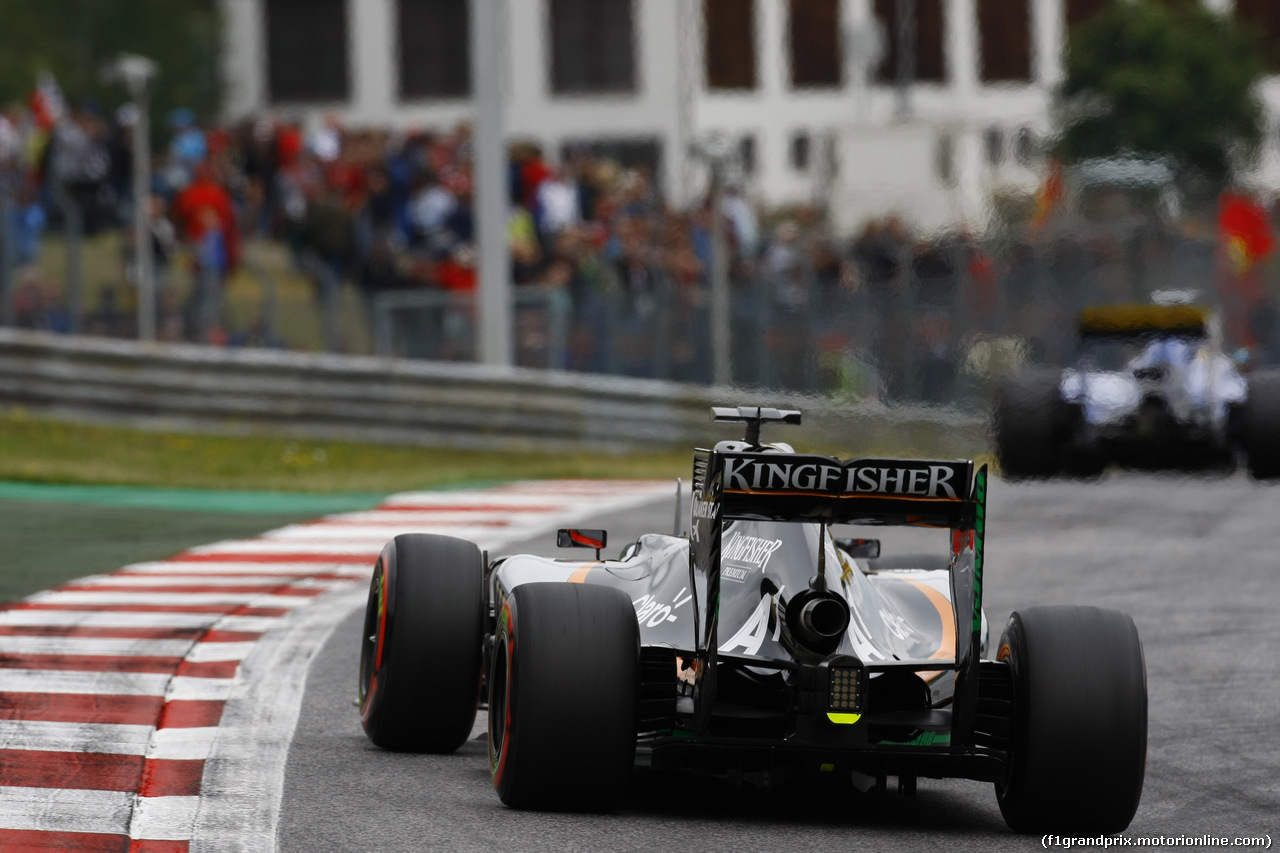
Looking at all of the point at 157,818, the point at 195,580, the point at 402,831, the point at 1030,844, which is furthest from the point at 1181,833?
the point at 195,580

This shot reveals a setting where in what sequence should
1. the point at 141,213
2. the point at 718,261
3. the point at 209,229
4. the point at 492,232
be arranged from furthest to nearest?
the point at 718,261 → the point at 209,229 → the point at 141,213 → the point at 492,232

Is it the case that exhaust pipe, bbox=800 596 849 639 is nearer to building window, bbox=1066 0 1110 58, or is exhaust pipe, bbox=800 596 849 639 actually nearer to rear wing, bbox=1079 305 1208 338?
rear wing, bbox=1079 305 1208 338

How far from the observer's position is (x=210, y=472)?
57.2 feet

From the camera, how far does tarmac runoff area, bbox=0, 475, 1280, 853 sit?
20.3 feet

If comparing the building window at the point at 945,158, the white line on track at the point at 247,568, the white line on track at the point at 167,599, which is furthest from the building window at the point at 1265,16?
the white line on track at the point at 167,599

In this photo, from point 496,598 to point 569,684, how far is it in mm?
1267

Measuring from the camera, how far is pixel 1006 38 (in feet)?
162

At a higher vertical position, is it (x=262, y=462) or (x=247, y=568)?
(x=262, y=462)

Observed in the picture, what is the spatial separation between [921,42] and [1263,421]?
33998 mm

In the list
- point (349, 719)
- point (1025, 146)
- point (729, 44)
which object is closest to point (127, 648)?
point (349, 719)

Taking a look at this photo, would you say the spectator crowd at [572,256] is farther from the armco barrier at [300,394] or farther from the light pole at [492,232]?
the armco barrier at [300,394]

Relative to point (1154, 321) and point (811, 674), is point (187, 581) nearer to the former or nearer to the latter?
point (811, 674)

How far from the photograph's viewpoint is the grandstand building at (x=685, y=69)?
4256 cm

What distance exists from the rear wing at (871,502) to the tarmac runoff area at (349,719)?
565 mm
